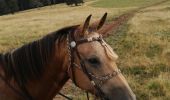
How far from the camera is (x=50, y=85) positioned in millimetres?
5230

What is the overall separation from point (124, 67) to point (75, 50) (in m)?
8.13

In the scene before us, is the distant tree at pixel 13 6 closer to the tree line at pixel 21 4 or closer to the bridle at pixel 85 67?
the tree line at pixel 21 4

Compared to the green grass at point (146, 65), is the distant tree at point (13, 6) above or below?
below

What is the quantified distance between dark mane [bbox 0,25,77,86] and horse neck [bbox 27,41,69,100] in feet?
0.21

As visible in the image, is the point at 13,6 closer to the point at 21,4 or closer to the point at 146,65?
the point at 21,4

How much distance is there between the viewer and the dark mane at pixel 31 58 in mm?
5086

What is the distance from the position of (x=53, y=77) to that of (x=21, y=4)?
95562mm

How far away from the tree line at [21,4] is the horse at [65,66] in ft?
263

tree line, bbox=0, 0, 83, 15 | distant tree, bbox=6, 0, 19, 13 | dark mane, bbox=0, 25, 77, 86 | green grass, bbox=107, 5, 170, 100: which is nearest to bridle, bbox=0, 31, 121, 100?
dark mane, bbox=0, 25, 77, 86

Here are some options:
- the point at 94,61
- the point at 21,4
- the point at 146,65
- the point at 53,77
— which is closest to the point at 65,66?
the point at 53,77

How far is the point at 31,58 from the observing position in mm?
5133

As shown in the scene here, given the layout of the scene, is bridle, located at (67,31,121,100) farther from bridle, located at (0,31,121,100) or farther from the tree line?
the tree line

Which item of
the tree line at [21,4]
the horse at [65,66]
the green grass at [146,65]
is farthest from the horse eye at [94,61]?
the tree line at [21,4]

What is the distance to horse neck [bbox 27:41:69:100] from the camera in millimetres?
5051
